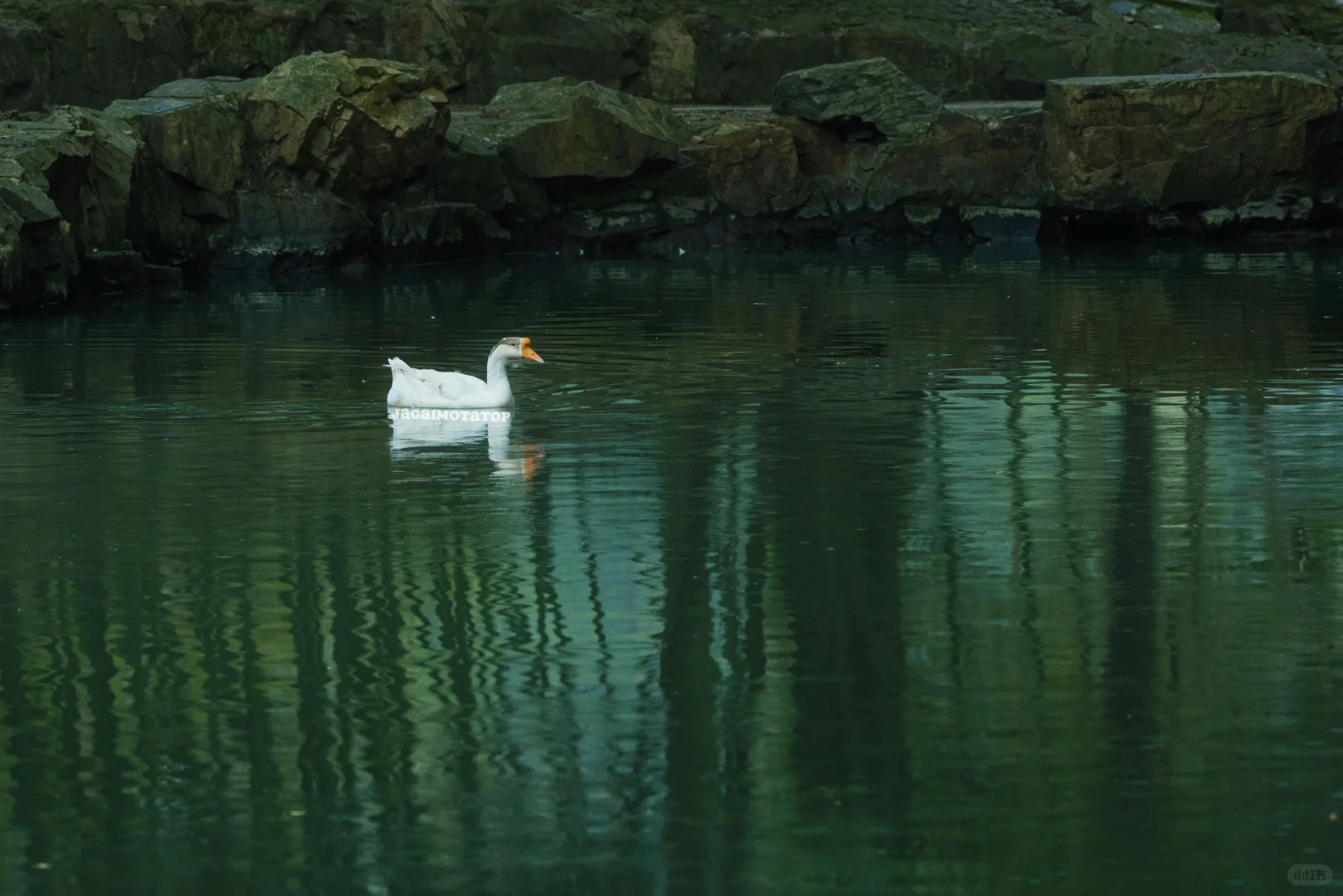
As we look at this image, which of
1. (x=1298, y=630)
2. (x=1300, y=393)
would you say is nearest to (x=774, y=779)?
(x=1298, y=630)

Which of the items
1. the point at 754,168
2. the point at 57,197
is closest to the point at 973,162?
the point at 754,168

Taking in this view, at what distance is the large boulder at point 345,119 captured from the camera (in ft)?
123

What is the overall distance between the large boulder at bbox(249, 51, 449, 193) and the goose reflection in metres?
21.0

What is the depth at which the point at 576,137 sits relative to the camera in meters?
41.8

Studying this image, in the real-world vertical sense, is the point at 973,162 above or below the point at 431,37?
below

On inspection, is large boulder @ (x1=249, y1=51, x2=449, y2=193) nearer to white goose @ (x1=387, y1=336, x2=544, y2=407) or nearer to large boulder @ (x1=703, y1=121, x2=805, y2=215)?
large boulder @ (x1=703, y1=121, x2=805, y2=215)

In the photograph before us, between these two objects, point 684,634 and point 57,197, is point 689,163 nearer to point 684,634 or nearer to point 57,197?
point 57,197

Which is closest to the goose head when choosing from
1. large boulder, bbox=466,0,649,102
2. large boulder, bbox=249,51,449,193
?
large boulder, bbox=249,51,449,193

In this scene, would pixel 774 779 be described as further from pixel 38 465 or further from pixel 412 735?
pixel 38 465

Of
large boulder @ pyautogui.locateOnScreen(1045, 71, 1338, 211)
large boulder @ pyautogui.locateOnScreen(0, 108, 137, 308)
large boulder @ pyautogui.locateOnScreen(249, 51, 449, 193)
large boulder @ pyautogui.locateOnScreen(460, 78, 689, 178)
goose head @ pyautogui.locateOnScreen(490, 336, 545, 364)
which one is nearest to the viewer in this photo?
goose head @ pyautogui.locateOnScreen(490, 336, 545, 364)

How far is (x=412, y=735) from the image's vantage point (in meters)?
8.63

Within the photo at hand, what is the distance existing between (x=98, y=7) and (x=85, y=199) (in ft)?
57.3

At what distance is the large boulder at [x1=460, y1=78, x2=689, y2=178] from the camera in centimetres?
4166

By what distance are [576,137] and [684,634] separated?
32.3 m
